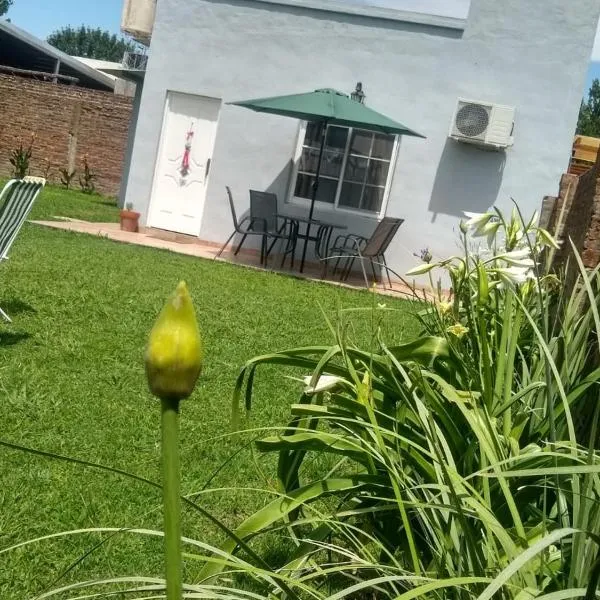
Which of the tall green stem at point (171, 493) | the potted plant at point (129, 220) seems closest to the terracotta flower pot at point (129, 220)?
the potted plant at point (129, 220)

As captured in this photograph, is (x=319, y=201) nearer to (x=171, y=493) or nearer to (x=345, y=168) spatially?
(x=345, y=168)

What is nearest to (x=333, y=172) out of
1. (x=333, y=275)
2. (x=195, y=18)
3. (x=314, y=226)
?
(x=314, y=226)

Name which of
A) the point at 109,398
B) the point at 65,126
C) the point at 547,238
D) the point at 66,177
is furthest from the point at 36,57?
the point at 547,238

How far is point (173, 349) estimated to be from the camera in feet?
2.03

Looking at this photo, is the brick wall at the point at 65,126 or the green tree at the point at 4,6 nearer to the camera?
the brick wall at the point at 65,126

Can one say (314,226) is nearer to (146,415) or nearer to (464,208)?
(464,208)

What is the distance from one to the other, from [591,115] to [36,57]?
1281 inches

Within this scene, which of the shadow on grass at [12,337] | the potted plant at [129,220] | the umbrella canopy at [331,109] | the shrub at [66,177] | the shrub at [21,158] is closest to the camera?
the shadow on grass at [12,337]

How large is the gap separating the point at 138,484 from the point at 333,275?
9.11 metres

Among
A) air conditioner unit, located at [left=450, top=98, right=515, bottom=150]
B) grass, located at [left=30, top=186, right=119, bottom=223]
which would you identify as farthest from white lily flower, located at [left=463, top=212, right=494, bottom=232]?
grass, located at [left=30, top=186, right=119, bottom=223]

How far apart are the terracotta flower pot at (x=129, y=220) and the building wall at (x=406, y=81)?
3.10 feet

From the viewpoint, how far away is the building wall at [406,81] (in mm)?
12383

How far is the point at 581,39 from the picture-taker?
1224 centimetres

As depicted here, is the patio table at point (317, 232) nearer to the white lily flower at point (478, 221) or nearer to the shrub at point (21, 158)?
the white lily flower at point (478, 221)
